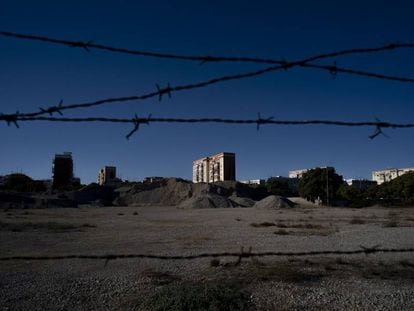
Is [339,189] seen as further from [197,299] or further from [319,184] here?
[197,299]

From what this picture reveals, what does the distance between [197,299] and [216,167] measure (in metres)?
117

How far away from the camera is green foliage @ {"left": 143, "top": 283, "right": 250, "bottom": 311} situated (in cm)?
741

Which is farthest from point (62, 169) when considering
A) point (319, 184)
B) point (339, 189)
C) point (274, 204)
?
point (339, 189)

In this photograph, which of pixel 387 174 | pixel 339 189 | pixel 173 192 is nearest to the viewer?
pixel 173 192

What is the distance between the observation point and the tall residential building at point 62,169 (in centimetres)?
8738

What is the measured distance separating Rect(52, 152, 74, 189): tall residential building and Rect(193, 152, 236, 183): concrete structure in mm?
40959

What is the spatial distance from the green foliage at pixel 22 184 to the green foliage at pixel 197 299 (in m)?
104

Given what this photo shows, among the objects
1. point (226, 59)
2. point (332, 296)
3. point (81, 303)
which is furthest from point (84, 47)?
point (332, 296)

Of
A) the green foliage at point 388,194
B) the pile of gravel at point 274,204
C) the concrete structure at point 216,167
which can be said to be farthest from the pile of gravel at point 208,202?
the concrete structure at point 216,167

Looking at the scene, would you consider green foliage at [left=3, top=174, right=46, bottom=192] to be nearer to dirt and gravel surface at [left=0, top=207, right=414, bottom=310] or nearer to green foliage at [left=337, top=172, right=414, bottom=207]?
green foliage at [left=337, top=172, right=414, bottom=207]

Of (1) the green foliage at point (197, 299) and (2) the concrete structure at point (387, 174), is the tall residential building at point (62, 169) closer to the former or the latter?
(1) the green foliage at point (197, 299)

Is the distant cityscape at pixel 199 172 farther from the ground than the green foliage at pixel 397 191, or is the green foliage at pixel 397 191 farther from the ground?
the distant cityscape at pixel 199 172

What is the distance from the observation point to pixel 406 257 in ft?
43.7

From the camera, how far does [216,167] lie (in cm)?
12500
